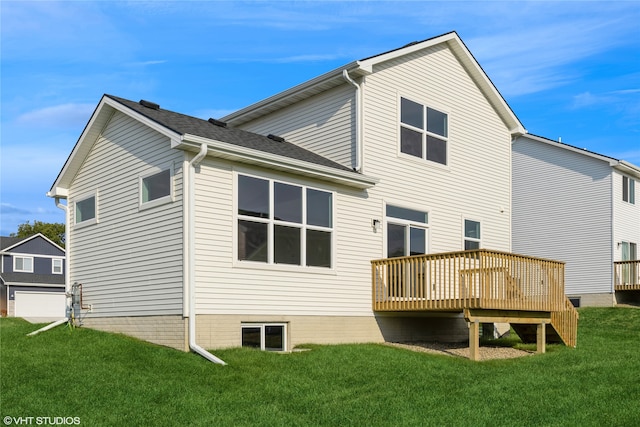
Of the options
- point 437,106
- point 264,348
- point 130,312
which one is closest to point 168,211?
point 130,312

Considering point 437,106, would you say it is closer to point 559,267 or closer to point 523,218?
point 559,267

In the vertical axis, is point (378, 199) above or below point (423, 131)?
below

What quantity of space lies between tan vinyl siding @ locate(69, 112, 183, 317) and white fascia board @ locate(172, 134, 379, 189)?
67 centimetres

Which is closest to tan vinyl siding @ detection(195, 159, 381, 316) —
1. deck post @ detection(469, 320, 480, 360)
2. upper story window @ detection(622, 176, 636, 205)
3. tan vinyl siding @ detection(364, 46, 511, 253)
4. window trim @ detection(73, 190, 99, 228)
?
tan vinyl siding @ detection(364, 46, 511, 253)

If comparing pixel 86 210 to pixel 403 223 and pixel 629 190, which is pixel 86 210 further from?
pixel 629 190

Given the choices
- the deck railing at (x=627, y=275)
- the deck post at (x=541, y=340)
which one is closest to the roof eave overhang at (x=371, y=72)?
the deck post at (x=541, y=340)

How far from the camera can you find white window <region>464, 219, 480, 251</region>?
61.4 ft

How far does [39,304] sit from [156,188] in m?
37.0

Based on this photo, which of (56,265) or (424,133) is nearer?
(424,133)

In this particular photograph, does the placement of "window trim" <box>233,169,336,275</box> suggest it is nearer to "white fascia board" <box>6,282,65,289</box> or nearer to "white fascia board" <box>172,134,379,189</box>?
"white fascia board" <box>172,134,379,189</box>

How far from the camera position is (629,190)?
1195 inches

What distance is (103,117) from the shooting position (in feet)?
50.2

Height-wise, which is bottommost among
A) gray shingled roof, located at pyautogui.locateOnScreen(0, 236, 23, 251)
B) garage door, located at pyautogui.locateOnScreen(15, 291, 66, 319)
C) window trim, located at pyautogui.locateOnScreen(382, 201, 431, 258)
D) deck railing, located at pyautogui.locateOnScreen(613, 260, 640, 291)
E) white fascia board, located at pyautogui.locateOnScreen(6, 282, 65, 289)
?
garage door, located at pyautogui.locateOnScreen(15, 291, 66, 319)

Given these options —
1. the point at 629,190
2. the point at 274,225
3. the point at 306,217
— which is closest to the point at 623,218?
the point at 629,190
